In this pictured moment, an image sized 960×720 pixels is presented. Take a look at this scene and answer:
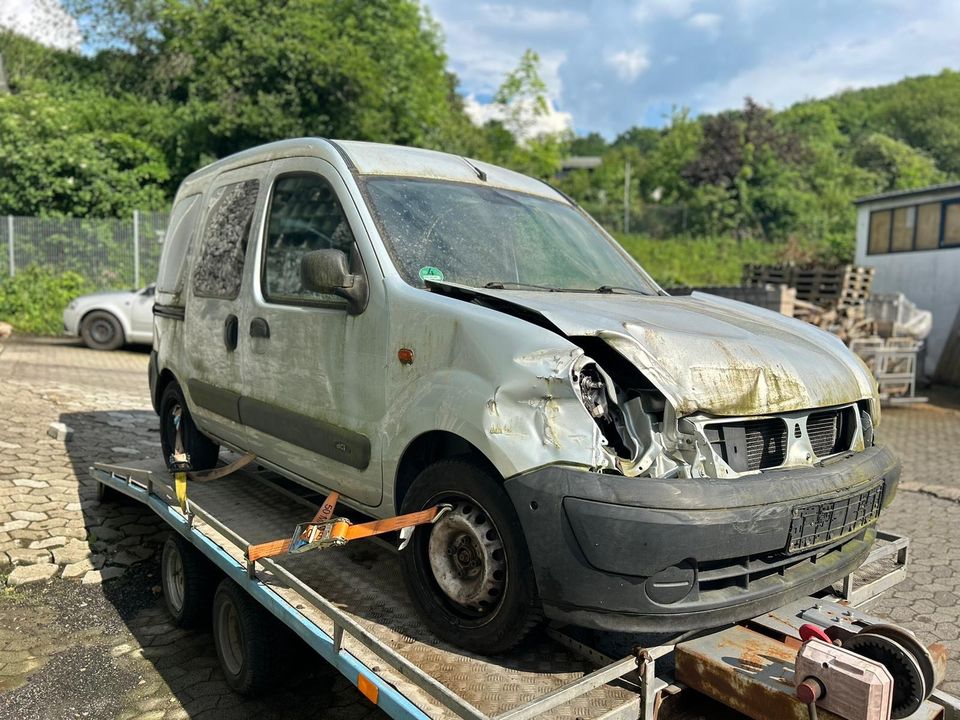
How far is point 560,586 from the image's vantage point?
2.17 meters

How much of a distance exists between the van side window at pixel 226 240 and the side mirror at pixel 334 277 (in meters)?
1.14

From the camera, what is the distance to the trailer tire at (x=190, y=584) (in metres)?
3.89

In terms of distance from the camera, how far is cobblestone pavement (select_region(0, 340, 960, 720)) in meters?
3.44

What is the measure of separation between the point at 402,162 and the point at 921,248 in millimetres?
15997

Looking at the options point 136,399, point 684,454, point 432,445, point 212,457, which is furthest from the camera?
point 136,399

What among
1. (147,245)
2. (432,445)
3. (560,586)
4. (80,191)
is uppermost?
(80,191)

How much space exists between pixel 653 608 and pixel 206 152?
70.8 ft

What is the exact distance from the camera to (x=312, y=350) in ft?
10.6

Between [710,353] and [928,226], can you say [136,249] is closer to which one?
[710,353]

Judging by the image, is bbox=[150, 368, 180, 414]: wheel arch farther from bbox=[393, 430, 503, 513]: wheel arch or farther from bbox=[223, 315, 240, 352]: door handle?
bbox=[393, 430, 503, 513]: wheel arch

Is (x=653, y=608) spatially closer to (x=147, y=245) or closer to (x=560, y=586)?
(x=560, y=586)

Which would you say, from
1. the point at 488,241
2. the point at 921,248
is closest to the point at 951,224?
the point at 921,248

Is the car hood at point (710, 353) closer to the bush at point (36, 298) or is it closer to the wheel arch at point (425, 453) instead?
the wheel arch at point (425, 453)

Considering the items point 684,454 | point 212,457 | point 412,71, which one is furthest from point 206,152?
point 684,454
